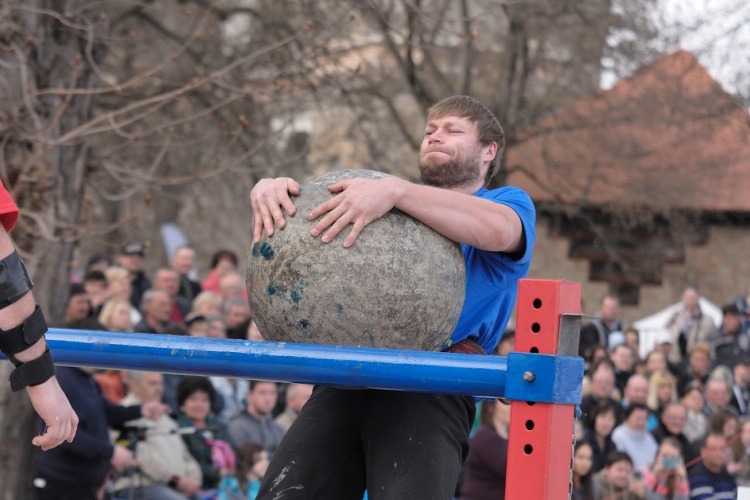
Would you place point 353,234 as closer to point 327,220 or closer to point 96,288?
point 327,220

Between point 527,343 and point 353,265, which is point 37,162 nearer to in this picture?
point 353,265

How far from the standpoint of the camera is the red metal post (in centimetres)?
316

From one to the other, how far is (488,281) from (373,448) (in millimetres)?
752

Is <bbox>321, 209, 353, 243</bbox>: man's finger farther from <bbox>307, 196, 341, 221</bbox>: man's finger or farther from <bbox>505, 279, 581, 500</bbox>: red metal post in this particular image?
Result: <bbox>505, 279, 581, 500</bbox>: red metal post

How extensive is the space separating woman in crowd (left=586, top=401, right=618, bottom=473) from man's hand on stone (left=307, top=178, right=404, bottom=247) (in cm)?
584

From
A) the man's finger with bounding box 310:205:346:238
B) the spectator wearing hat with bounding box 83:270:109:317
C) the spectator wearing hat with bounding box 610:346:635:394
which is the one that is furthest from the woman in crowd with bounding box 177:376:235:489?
the spectator wearing hat with bounding box 610:346:635:394

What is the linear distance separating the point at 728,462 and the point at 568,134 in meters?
9.02

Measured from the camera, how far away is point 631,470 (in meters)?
8.42

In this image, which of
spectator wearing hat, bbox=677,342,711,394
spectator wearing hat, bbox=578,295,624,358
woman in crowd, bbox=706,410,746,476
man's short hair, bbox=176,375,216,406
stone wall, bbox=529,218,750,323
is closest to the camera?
man's short hair, bbox=176,375,216,406

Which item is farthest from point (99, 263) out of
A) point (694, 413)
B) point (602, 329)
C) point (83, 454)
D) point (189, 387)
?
point (694, 413)

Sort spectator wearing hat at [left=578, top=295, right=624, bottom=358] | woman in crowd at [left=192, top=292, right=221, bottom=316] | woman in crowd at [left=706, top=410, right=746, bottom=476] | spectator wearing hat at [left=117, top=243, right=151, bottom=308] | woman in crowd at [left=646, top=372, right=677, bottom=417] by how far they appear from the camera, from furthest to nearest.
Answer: spectator wearing hat at [left=578, top=295, right=624, bottom=358] < woman in crowd at [left=646, top=372, right=677, bottom=417] < spectator wearing hat at [left=117, top=243, right=151, bottom=308] < woman in crowd at [left=192, top=292, right=221, bottom=316] < woman in crowd at [left=706, top=410, right=746, bottom=476]

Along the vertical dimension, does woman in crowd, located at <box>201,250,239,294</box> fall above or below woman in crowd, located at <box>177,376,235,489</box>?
above

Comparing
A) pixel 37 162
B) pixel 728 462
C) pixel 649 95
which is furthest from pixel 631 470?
pixel 649 95

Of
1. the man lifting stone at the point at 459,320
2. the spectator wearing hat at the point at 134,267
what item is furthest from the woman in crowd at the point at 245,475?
the man lifting stone at the point at 459,320
